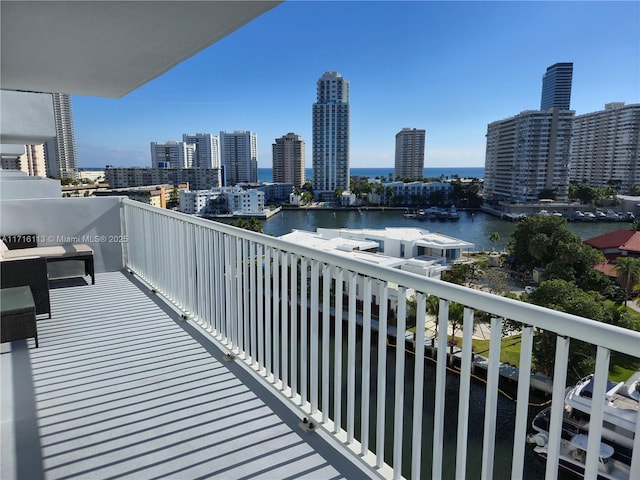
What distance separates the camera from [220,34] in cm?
208

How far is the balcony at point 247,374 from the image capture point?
46.6 inches

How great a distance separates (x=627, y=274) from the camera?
28.0 metres

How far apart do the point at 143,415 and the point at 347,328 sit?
1.06 metres

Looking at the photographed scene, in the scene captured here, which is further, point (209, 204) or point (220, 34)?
point (209, 204)

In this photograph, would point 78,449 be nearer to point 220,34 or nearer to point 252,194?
point 220,34

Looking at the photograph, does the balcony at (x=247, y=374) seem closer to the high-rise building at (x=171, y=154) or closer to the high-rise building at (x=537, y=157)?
the high-rise building at (x=537, y=157)

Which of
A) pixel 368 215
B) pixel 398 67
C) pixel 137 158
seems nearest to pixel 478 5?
pixel 368 215

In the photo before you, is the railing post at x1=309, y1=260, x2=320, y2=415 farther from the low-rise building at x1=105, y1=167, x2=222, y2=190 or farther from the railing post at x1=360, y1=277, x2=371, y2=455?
the low-rise building at x1=105, y1=167, x2=222, y2=190

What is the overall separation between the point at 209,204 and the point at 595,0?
6615 centimetres

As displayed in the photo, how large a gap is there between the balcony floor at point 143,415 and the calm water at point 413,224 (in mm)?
54071

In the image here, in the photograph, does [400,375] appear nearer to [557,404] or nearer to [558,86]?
[557,404]

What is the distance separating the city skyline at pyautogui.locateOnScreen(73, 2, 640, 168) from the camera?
88.2 metres

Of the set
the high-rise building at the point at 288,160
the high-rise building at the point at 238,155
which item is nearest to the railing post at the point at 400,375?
the high-rise building at the point at 288,160

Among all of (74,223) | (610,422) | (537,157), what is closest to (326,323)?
(610,422)
